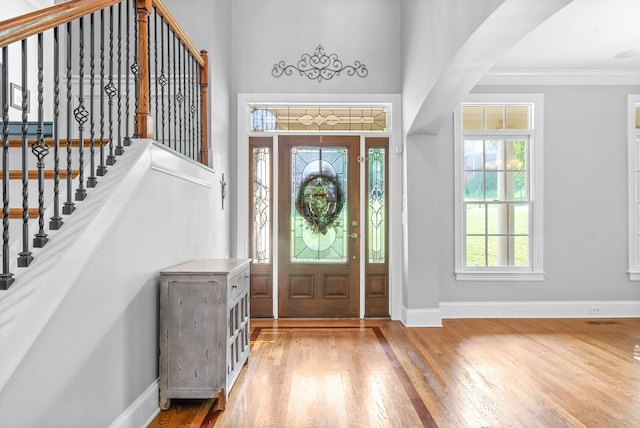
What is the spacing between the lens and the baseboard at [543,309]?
5.47 m

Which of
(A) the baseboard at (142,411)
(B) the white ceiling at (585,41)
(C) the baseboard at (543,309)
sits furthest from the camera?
(C) the baseboard at (543,309)

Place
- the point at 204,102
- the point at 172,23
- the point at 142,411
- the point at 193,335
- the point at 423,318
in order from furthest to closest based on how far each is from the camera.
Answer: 1. the point at 423,318
2. the point at 204,102
3. the point at 172,23
4. the point at 193,335
5. the point at 142,411

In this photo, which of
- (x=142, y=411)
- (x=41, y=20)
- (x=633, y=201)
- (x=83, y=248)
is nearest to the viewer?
(x=41, y=20)

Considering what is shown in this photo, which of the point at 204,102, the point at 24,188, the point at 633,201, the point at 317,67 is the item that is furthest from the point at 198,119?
the point at 633,201

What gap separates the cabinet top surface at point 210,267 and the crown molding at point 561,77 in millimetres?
3777

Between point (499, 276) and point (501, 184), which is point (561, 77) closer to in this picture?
point (501, 184)

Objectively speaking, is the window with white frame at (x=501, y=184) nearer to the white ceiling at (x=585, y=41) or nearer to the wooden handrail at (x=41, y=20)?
the white ceiling at (x=585, y=41)

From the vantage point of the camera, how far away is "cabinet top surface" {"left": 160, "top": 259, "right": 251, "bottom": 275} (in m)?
2.83

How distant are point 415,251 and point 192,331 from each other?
115 inches

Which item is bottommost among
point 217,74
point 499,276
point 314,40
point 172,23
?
point 499,276

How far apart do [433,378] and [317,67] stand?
3629 mm

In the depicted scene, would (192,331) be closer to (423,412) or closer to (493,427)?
(423,412)

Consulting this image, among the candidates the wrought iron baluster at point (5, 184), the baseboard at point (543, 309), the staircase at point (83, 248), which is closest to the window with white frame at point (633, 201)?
the baseboard at point (543, 309)

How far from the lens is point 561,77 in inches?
216
